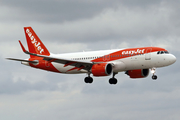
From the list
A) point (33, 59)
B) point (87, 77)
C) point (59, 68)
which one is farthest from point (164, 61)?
point (33, 59)

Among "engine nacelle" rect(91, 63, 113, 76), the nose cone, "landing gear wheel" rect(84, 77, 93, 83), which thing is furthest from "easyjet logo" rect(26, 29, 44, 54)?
the nose cone

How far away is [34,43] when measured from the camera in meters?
82.7

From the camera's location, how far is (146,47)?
70812 mm

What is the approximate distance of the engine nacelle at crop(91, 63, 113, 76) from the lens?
69.4 metres

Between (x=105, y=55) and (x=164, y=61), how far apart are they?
32.9 feet

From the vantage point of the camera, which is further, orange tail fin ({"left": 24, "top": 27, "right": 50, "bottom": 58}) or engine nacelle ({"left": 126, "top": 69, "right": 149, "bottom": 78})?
orange tail fin ({"left": 24, "top": 27, "right": 50, "bottom": 58})

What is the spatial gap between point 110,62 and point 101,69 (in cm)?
287

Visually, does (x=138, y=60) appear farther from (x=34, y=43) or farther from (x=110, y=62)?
(x=34, y=43)

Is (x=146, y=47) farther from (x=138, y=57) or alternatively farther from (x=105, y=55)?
(x=105, y=55)

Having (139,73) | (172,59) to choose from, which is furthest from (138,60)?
(139,73)

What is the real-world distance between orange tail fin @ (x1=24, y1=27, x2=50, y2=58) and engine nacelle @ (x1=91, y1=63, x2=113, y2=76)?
14.4 m

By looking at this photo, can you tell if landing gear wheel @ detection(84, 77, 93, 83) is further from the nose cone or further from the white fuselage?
the nose cone

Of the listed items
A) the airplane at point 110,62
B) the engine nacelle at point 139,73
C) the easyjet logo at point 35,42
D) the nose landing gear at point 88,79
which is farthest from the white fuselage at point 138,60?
the easyjet logo at point 35,42

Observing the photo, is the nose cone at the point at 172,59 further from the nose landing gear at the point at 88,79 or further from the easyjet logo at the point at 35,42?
the easyjet logo at the point at 35,42
